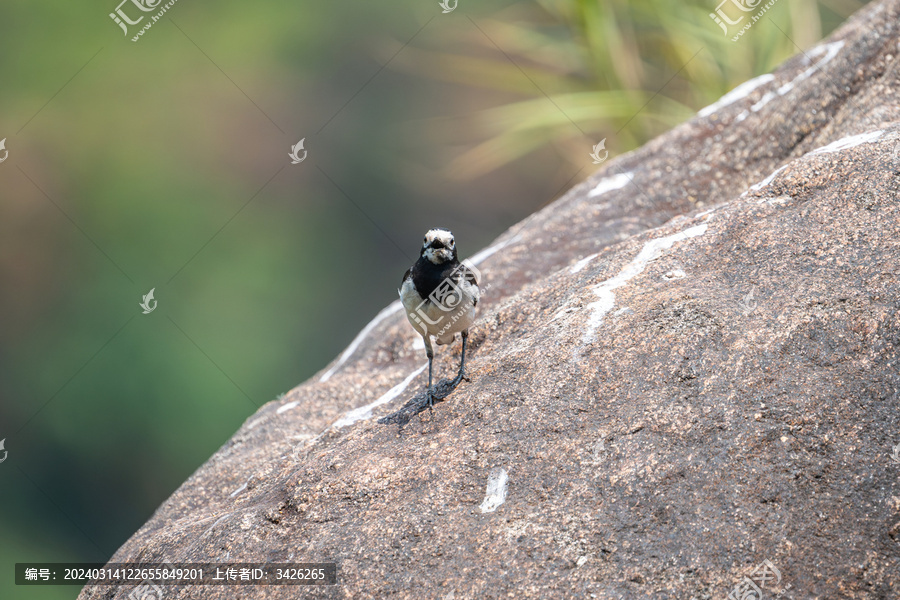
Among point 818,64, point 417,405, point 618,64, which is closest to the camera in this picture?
point 417,405

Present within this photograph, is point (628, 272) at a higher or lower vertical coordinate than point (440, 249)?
lower

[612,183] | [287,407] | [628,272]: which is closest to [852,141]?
[628,272]

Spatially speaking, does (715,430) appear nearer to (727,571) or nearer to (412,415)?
(727,571)

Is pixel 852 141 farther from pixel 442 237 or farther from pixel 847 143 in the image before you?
pixel 442 237

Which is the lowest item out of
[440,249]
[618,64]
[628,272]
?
[628,272]

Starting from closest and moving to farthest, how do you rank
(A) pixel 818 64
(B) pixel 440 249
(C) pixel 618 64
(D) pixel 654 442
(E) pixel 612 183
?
(D) pixel 654 442
(B) pixel 440 249
(A) pixel 818 64
(E) pixel 612 183
(C) pixel 618 64

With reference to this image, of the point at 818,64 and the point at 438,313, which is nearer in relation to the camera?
the point at 438,313

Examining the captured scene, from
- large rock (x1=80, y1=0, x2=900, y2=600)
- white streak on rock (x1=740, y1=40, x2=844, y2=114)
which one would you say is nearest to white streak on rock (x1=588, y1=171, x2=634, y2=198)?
white streak on rock (x1=740, y1=40, x2=844, y2=114)

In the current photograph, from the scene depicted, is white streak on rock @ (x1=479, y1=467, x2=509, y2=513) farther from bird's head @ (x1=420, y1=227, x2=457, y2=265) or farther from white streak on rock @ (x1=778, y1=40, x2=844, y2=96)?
white streak on rock @ (x1=778, y1=40, x2=844, y2=96)
